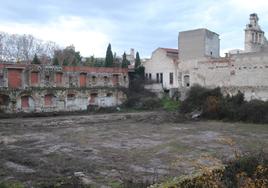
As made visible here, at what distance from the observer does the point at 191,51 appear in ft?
114

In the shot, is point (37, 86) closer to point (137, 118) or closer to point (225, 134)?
point (137, 118)

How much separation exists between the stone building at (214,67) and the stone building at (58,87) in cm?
582

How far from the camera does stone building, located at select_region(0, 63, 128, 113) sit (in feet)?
90.8

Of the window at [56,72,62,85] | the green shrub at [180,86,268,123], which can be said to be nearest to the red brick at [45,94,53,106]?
the window at [56,72,62,85]

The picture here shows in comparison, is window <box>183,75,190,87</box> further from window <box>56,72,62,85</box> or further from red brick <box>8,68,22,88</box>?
red brick <box>8,68,22,88</box>

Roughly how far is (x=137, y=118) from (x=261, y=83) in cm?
1183

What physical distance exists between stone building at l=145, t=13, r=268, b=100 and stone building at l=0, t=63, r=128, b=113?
5.82 metres

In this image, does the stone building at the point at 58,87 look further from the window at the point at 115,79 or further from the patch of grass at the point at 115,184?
the patch of grass at the point at 115,184

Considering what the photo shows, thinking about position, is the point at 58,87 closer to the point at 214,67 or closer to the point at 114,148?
the point at 214,67

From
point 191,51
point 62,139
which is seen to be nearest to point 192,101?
point 191,51

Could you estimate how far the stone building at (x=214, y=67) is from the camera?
29513mm

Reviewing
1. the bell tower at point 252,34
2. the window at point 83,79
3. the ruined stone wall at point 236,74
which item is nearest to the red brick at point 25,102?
the window at point 83,79

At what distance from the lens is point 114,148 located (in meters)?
14.4

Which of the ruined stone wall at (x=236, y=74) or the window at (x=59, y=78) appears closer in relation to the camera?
the ruined stone wall at (x=236, y=74)
